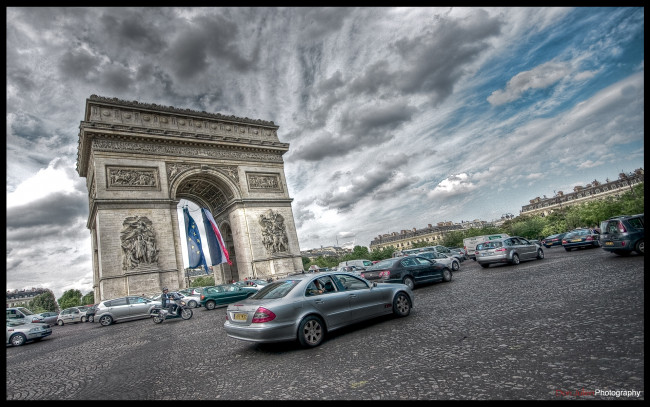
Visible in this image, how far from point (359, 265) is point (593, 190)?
340 ft

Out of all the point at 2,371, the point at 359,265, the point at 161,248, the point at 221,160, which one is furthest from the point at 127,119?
the point at 2,371

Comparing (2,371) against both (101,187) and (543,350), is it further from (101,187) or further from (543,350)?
(101,187)

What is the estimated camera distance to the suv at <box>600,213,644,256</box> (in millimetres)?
12102

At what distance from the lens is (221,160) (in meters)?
29.0

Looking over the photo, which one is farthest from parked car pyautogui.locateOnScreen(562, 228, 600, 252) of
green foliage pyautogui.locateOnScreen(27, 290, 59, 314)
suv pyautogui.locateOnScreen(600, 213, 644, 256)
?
green foliage pyautogui.locateOnScreen(27, 290, 59, 314)

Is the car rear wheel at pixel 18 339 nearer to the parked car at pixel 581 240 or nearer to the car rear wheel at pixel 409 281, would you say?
the car rear wheel at pixel 409 281

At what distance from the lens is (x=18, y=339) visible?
13133 mm

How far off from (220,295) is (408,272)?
35.2 feet

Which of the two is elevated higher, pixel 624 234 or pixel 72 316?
pixel 72 316

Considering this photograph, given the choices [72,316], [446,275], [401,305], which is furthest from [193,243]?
[401,305]

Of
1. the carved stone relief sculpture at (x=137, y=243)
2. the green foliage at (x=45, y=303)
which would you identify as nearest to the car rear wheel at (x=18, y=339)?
the carved stone relief sculpture at (x=137, y=243)

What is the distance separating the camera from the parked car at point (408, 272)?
12305 millimetres

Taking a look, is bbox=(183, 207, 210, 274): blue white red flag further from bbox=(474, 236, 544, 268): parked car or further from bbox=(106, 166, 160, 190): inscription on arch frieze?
bbox=(474, 236, 544, 268): parked car

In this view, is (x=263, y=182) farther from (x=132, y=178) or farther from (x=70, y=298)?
Answer: (x=70, y=298)
